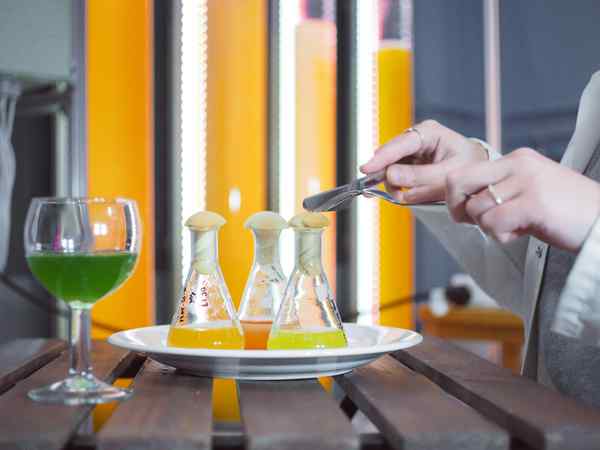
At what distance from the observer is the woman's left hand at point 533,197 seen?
30.0 inches

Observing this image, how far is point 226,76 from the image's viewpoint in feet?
7.91

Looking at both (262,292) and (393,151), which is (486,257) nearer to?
(393,151)

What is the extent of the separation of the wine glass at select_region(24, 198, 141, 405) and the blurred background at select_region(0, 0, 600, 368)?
4.25 ft

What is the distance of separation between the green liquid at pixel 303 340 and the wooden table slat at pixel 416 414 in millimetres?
43

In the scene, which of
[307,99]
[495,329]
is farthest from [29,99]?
[495,329]

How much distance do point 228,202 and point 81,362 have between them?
1649mm

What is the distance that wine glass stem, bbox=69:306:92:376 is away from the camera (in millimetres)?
791

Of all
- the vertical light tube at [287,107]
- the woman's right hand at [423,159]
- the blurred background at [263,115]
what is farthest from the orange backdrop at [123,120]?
the woman's right hand at [423,159]

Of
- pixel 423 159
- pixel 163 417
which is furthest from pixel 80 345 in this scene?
pixel 423 159

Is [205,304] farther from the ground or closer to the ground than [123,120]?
closer to the ground

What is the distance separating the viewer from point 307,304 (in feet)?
2.83

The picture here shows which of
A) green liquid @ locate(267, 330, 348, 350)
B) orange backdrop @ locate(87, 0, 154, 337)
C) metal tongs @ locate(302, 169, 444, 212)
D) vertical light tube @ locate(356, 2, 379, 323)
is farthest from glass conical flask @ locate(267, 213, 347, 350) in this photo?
vertical light tube @ locate(356, 2, 379, 323)

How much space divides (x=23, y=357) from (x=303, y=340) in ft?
1.27

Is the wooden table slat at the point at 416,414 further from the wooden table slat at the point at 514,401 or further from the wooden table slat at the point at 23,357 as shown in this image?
the wooden table slat at the point at 23,357
